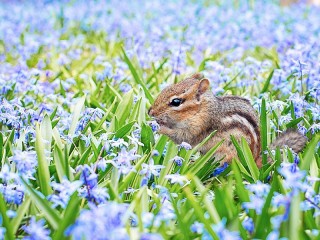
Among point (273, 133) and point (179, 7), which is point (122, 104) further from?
point (179, 7)

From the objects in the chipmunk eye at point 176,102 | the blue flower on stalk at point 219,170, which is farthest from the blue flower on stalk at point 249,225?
the chipmunk eye at point 176,102

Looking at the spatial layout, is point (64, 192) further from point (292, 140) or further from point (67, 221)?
point (292, 140)

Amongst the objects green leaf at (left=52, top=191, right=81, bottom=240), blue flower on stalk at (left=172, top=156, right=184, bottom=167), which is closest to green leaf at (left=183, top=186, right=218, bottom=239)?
green leaf at (left=52, top=191, right=81, bottom=240)

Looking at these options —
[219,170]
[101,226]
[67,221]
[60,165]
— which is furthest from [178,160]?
[101,226]

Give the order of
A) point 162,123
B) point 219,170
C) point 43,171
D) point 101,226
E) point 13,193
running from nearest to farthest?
point 101,226
point 13,193
point 43,171
point 219,170
point 162,123

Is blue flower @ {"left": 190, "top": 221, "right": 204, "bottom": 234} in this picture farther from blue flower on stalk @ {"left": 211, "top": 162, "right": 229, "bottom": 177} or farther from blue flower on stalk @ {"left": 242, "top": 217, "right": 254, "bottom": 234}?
blue flower on stalk @ {"left": 211, "top": 162, "right": 229, "bottom": 177}

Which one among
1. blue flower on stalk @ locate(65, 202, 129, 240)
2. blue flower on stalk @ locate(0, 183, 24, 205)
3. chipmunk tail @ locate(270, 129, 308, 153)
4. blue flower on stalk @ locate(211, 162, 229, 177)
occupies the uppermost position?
blue flower on stalk @ locate(65, 202, 129, 240)

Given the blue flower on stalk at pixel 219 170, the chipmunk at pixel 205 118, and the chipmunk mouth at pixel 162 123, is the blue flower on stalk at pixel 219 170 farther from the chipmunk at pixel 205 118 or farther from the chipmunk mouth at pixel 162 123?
the chipmunk mouth at pixel 162 123
